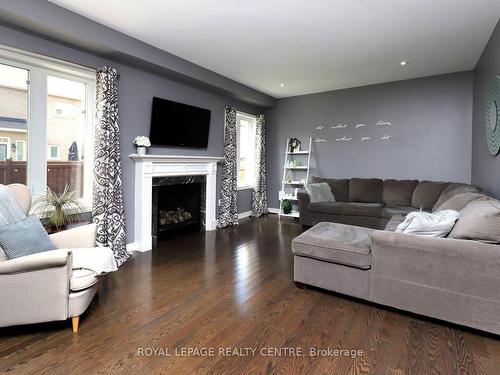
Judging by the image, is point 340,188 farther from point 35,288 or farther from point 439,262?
point 35,288

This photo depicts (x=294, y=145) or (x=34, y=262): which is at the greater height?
(x=294, y=145)

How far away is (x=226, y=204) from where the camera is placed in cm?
553

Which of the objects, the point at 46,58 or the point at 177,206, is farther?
the point at 177,206

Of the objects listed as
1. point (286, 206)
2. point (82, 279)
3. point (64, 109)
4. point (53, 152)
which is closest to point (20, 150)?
point (53, 152)

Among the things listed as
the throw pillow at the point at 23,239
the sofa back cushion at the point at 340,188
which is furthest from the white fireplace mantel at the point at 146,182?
the sofa back cushion at the point at 340,188

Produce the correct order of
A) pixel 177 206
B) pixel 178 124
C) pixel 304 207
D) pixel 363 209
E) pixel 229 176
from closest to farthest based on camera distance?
1. pixel 178 124
2. pixel 363 209
3. pixel 177 206
4. pixel 304 207
5. pixel 229 176

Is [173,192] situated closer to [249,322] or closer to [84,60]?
[84,60]

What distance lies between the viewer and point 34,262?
1.86 meters

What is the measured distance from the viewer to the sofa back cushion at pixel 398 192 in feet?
16.3

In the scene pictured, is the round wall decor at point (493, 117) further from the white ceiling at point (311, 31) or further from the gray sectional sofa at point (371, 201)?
the gray sectional sofa at point (371, 201)

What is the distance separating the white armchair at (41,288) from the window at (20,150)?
54.1 inches

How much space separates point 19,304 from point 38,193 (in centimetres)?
164

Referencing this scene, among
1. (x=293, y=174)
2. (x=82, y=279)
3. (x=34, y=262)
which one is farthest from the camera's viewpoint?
(x=293, y=174)

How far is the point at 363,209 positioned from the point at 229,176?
8.03 ft
